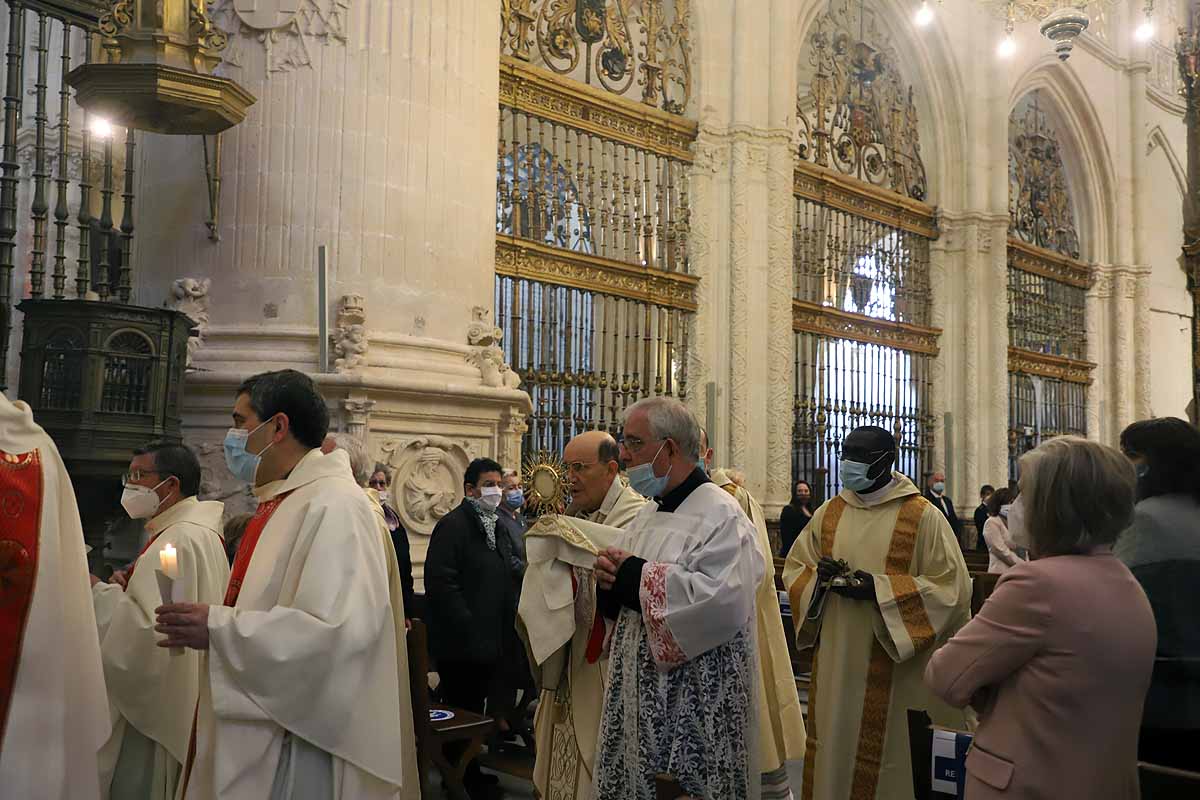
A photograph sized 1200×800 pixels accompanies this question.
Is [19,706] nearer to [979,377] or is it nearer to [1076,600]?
[1076,600]

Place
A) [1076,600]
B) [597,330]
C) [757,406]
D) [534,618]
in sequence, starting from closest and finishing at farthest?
[1076,600]
[534,618]
[597,330]
[757,406]

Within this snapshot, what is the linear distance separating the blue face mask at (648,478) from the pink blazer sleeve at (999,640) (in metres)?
1.19

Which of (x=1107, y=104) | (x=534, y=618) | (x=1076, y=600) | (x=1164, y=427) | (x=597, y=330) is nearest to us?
(x=1076, y=600)

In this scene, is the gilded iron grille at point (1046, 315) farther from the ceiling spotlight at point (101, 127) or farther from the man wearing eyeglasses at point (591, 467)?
the man wearing eyeglasses at point (591, 467)

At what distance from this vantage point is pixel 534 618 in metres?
3.73

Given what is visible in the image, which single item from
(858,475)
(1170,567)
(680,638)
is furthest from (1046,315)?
(680,638)

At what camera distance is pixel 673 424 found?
139 inches

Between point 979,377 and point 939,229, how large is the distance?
7.56ft

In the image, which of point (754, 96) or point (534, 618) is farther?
point (754, 96)

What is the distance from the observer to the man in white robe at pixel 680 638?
326 centimetres

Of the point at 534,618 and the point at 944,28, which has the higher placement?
the point at 944,28

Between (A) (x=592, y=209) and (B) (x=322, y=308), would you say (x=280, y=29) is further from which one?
(A) (x=592, y=209)

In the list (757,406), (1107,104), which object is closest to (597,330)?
(757,406)

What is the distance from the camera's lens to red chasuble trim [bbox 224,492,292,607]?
9.95 feet
